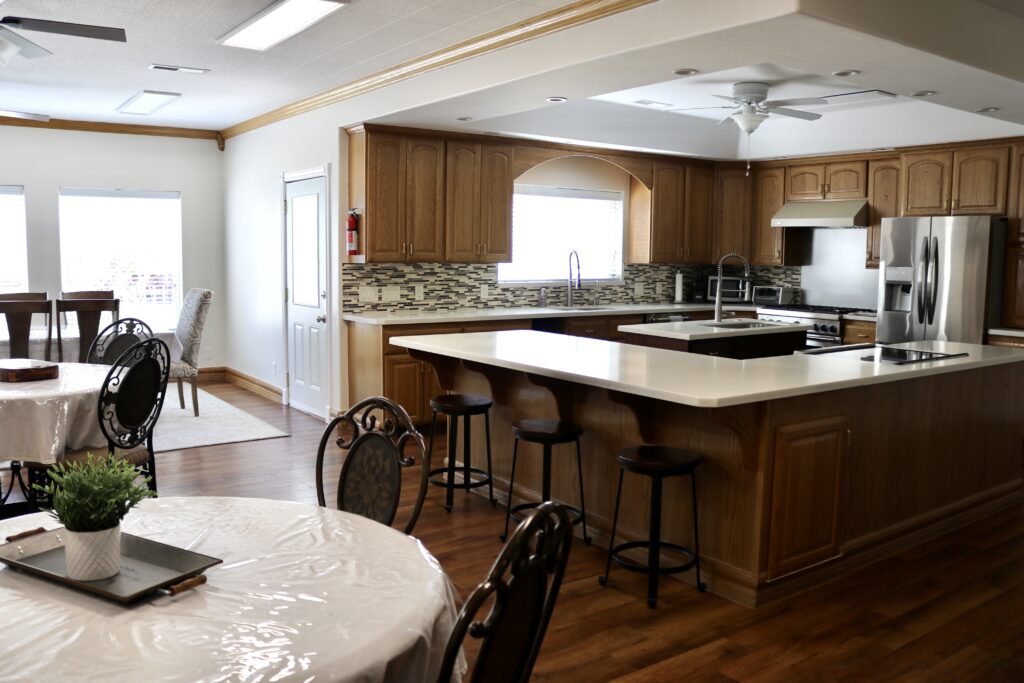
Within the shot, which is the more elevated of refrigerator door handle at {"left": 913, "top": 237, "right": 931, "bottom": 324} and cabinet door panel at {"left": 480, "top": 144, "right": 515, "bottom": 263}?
cabinet door panel at {"left": 480, "top": 144, "right": 515, "bottom": 263}

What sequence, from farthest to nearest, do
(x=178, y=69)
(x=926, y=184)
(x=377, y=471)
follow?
1. (x=926, y=184)
2. (x=178, y=69)
3. (x=377, y=471)

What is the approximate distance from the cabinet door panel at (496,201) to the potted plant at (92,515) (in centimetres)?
528

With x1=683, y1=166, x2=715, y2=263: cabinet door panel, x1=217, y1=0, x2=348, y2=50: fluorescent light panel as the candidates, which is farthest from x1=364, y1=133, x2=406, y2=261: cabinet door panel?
x1=683, y1=166, x2=715, y2=263: cabinet door panel

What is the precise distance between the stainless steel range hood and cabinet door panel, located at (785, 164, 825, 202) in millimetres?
79

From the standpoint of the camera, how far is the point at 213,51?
202 inches

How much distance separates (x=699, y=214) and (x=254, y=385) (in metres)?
4.67

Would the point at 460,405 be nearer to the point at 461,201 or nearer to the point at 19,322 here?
the point at 461,201

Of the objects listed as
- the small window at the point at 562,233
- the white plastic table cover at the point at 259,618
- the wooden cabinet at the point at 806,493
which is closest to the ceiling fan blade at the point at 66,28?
the white plastic table cover at the point at 259,618

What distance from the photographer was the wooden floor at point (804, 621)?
114 inches

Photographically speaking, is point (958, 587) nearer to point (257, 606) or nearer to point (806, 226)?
point (257, 606)

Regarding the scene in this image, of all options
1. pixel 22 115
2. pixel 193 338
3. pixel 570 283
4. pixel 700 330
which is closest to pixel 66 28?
pixel 22 115

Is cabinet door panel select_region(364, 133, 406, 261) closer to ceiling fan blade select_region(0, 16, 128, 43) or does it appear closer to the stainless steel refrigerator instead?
ceiling fan blade select_region(0, 16, 128, 43)

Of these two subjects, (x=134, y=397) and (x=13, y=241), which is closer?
(x=134, y=397)

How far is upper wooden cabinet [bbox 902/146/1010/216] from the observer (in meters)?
6.44
